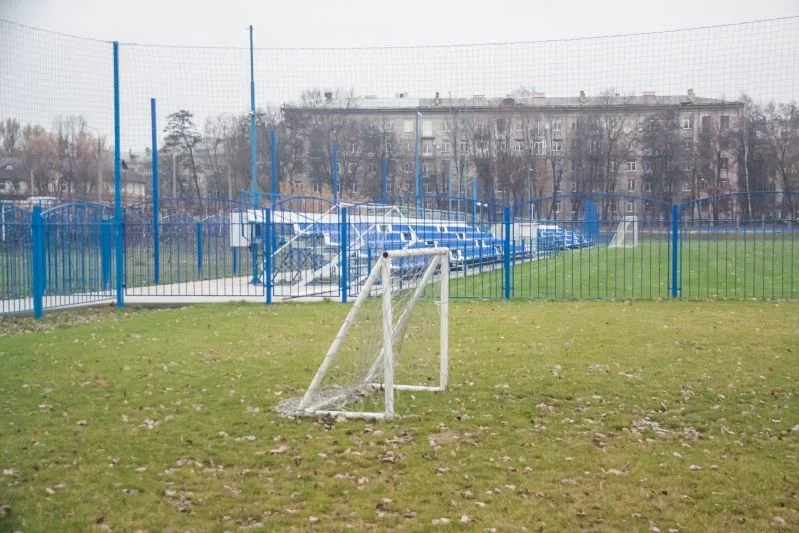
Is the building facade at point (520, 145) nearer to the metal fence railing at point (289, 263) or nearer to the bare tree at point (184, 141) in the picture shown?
the bare tree at point (184, 141)

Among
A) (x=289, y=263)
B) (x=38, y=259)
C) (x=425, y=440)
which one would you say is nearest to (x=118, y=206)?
(x=38, y=259)

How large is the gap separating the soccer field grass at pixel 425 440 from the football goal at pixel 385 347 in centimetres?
29

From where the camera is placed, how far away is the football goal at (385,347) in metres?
7.11

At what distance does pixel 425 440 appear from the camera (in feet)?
21.0

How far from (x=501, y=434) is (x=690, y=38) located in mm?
17226

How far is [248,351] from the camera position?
→ 10.5 meters

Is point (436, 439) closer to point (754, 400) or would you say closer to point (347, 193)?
point (754, 400)

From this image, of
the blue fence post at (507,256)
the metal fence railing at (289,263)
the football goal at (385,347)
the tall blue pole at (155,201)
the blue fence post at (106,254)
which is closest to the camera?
the football goal at (385,347)

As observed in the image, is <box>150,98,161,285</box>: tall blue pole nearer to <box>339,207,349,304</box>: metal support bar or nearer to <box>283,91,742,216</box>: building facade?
<box>339,207,349,304</box>: metal support bar

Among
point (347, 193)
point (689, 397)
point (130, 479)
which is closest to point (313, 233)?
point (689, 397)

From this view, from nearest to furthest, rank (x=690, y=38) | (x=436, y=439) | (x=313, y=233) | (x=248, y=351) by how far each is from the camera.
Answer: (x=436, y=439)
(x=248, y=351)
(x=313, y=233)
(x=690, y=38)

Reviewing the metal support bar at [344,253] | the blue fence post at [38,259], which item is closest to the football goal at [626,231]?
the metal support bar at [344,253]

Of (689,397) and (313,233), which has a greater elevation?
(313,233)

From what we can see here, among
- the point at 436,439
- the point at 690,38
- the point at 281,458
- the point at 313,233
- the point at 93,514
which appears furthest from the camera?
the point at 690,38
